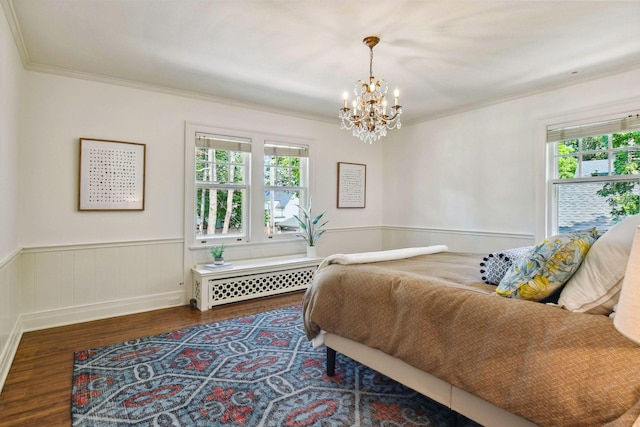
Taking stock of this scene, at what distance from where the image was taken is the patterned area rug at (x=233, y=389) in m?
1.78

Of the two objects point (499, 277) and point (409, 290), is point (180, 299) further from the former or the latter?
point (499, 277)

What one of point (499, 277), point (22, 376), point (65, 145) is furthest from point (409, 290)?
point (65, 145)

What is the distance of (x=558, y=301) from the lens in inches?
54.9

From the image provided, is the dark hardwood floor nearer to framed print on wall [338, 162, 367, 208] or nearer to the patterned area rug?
the patterned area rug

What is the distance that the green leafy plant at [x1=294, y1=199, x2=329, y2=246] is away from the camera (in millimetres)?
4695

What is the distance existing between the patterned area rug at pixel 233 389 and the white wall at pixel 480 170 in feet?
8.89

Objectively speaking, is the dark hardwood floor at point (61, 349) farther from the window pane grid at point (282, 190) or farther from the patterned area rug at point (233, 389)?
the window pane grid at point (282, 190)

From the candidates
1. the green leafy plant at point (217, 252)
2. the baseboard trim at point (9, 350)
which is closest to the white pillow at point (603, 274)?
the baseboard trim at point (9, 350)

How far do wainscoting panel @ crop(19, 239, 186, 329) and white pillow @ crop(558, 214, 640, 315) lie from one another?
11.9 feet

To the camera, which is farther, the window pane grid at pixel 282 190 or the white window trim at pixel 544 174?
the window pane grid at pixel 282 190

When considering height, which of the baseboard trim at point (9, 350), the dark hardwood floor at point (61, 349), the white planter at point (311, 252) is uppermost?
the white planter at point (311, 252)

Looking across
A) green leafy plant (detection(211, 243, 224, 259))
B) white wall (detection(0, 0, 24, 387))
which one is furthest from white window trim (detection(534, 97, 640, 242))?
white wall (detection(0, 0, 24, 387))

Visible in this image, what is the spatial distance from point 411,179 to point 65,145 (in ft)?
14.1

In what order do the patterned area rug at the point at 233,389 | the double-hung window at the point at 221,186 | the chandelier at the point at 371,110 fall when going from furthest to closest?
the double-hung window at the point at 221,186, the chandelier at the point at 371,110, the patterned area rug at the point at 233,389
